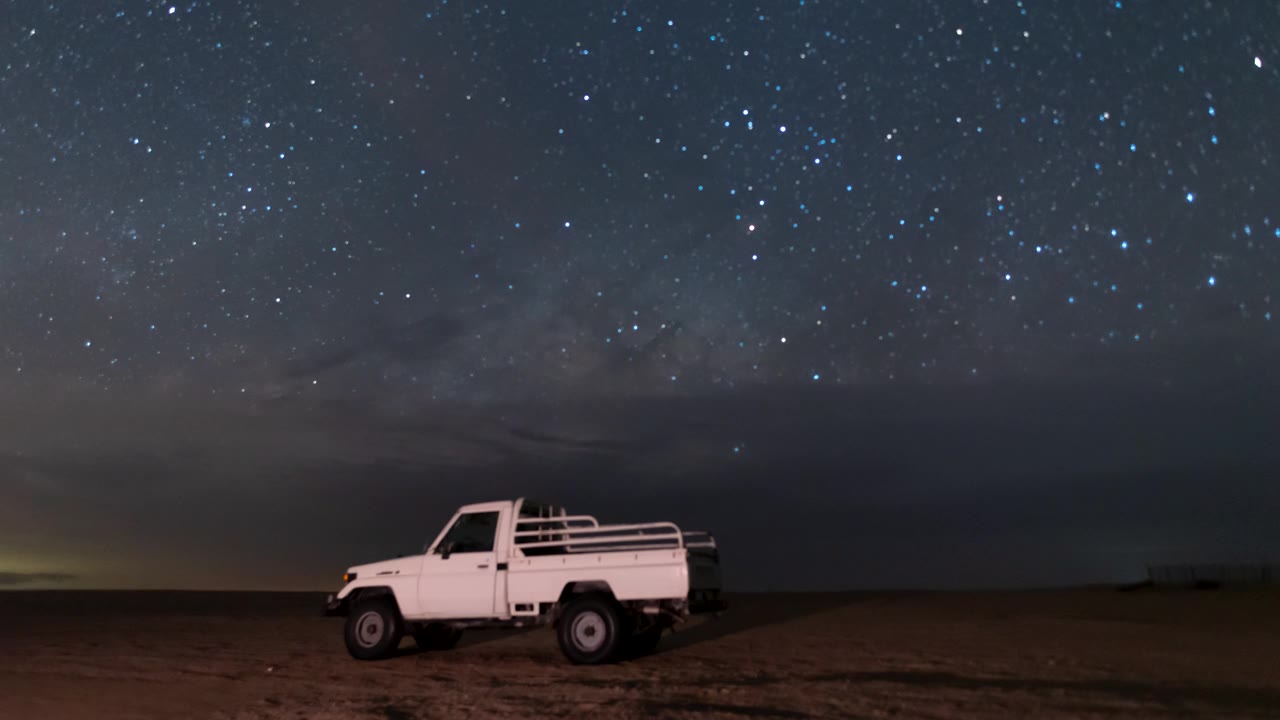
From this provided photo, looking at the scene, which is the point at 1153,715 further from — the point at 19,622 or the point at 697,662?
the point at 19,622

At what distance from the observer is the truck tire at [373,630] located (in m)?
15.9

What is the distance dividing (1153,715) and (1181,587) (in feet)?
102

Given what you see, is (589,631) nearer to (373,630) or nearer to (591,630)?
(591,630)

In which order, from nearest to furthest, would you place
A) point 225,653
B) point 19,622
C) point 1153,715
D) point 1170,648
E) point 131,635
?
point 1153,715 < point 1170,648 < point 225,653 < point 131,635 < point 19,622

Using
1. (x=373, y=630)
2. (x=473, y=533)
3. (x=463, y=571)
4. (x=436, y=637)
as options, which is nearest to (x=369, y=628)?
(x=373, y=630)

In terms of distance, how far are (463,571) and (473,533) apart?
0.66 m

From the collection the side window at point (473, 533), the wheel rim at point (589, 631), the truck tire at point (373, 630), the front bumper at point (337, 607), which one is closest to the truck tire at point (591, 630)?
the wheel rim at point (589, 631)

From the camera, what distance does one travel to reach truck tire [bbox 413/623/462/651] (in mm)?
16781

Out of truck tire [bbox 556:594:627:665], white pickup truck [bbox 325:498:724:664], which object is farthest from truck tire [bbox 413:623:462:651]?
truck tire [bbox 556:594:627:665]

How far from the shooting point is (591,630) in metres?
14.4

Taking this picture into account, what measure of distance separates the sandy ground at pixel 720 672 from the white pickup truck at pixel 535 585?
57cm

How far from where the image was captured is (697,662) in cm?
1493

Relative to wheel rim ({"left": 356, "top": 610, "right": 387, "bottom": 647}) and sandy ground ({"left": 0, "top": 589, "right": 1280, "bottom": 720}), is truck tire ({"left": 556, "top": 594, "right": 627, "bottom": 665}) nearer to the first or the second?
sandy ground ({"left": 0, "top": 589, "right": 1280, "bottom": 720})

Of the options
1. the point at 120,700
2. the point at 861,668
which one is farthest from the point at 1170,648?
the point at 120,700
